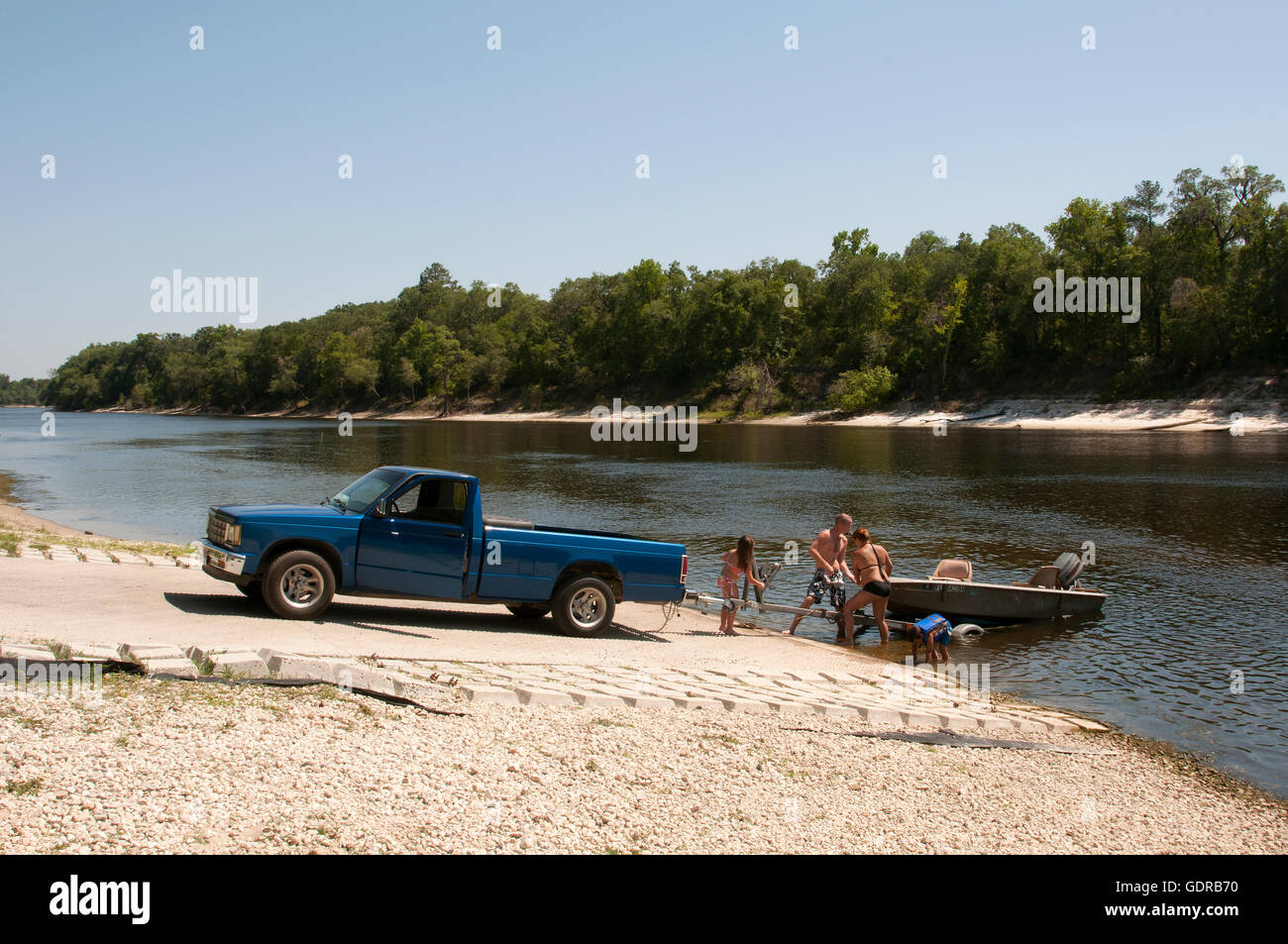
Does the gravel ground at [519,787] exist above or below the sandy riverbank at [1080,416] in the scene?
below

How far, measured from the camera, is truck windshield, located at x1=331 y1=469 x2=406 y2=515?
12.2 m

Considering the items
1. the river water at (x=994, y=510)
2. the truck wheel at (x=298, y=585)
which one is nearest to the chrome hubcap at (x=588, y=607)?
the truck wheel at (x=298, y=585)

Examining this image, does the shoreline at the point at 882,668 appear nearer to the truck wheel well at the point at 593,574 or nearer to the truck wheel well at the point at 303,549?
the truck wheel well at the point at 303,549

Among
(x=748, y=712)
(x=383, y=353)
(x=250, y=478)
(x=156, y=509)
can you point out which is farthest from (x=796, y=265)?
(x=748, y=712)

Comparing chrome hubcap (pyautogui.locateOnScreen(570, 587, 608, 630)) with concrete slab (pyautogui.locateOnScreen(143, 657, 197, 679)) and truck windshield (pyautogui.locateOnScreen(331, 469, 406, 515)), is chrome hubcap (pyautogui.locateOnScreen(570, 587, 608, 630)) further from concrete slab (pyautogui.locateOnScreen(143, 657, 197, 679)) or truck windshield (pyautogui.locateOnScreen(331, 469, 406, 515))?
concrete slab (pyautogui.locateOnScreen(143, 657, 197, 679))

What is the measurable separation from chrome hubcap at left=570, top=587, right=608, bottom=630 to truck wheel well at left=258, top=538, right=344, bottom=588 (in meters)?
3.06

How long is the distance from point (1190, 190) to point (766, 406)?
47854 mm

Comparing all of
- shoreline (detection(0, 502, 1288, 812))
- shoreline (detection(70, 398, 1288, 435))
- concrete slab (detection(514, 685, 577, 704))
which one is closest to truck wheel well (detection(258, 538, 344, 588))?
shoreline (detection(0, 502, 1288, 812))

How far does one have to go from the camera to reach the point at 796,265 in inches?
5266

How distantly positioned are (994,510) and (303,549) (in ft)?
91.0

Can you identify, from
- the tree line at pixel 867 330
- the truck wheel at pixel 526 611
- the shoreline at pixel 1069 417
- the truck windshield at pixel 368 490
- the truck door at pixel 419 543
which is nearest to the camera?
the truck door at pixel 419 543

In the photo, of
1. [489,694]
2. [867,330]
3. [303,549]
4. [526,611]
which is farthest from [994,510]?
[867,330]

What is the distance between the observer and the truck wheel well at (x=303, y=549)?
11.2 meters
